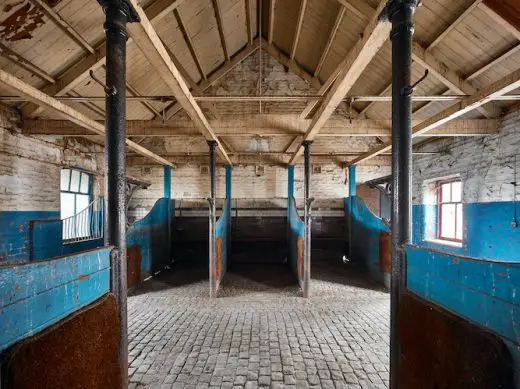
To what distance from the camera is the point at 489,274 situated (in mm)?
1422

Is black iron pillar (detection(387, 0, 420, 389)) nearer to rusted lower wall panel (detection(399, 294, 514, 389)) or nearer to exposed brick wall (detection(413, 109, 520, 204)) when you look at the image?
rusted lower wall panel (detection(399, 294, 514, 389))

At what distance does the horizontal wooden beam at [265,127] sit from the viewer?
203 inches

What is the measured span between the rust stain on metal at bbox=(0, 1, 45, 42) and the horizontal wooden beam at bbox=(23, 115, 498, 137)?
69.4 inches

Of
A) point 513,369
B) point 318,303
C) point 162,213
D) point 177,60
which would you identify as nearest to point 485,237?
point 318,303

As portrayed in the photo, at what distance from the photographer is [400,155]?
234cm

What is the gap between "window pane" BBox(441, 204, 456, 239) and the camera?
731 centimetres

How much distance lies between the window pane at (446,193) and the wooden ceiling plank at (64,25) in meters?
8.89

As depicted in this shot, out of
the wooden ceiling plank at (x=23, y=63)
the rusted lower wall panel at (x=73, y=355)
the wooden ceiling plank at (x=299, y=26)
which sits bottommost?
the rusted lower wall panel at (x=73, y=355)

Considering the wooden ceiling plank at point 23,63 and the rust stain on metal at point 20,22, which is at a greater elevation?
the rust stain on metal at point 20,22

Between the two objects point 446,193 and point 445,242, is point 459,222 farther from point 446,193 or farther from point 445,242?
point 446,193

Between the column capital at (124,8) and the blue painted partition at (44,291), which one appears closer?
the blue painted partition at (44,291)

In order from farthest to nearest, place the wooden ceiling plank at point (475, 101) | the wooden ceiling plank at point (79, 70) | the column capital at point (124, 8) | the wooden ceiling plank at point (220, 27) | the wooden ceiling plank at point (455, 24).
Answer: the wooden ceiling plank at point (220, 27) → the wooden ceiling plank at point (79, 70) → the wooden ceiling plank at point (455, 24) → the wooden ceiling plank at point (475, 101) → the column capital at point (124, 8)

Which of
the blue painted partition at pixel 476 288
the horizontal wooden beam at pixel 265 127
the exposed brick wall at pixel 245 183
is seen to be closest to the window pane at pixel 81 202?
the exposed brick wall at pixel 245 183

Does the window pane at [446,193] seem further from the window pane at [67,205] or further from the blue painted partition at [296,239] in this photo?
the window pane at [67,205]
